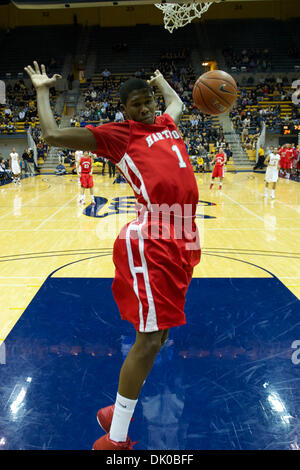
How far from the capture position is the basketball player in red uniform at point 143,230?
186 cm

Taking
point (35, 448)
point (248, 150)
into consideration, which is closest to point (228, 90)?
point (35, 448)

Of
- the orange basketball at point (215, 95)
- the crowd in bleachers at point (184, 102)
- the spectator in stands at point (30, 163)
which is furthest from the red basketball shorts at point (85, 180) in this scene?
the crowd in bleachers at point (184, 102)

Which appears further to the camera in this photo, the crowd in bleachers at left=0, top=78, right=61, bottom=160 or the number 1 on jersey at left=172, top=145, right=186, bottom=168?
the crowd in bleachers at left=0, top=78, right=61, bottom=160

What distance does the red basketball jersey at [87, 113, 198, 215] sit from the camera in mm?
1892

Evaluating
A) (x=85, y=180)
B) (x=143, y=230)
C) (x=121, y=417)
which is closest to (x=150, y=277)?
(x=143, y=230)

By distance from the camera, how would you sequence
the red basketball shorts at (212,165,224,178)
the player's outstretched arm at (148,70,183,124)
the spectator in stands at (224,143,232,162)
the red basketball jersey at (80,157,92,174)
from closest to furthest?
the player's outstretched arm at (148,70,183,124) → the red basketball jersey at (80,157,92,174) → the red basketball shorts at (212,165,224,178) → the spectator in stands at (224,143,232,162)

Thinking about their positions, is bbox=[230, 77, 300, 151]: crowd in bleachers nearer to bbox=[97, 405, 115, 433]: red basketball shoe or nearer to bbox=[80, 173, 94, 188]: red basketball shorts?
bbox=[80, 173, 94, 188]: red basketball shorts

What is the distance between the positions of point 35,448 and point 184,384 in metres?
1.01

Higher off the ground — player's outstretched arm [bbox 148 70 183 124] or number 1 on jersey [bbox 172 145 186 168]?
player's outstretched arm [bbox 148 70 183 124]

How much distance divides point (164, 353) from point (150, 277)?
4.30 feet

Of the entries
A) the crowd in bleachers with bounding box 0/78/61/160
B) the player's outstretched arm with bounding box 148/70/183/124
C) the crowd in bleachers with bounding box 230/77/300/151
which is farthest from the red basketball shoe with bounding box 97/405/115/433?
the crowd in bleachers with bounding box 230/77/300/151

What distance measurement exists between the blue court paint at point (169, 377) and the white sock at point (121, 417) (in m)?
0.21

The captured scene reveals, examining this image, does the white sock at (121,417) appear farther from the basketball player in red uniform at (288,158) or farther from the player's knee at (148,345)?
the basketball player in red uniform at (288,158)

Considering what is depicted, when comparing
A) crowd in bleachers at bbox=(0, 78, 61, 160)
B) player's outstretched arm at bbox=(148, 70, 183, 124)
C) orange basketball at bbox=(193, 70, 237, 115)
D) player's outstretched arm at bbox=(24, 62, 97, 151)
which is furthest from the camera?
crowd in bleachers at bbox=(0, 78, 61, 160)
